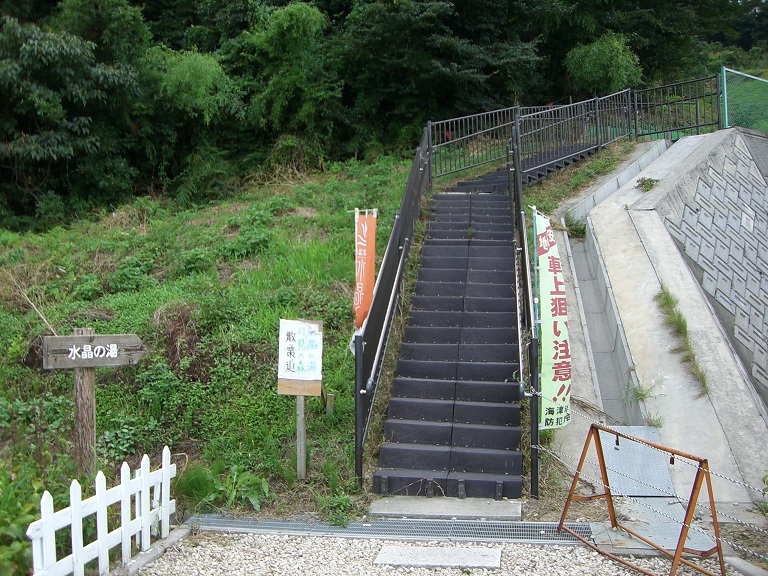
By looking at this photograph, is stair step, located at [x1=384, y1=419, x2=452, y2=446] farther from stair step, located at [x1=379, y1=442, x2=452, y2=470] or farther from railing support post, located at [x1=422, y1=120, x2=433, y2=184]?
railing support post, located at [x1=422, y1=120, x2=433, y2=184]

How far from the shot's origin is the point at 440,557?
221 inches

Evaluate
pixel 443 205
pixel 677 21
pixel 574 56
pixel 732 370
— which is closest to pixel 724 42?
pixel 677 21

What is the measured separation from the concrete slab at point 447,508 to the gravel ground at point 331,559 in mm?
572

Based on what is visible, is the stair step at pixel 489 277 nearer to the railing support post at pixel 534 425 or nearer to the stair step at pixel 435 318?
the stair step at pixel 435 318

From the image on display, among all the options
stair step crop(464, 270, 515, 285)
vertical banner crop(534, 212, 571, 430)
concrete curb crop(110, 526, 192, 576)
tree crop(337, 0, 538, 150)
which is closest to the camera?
concrete curb crop(110, 526, 192, 576)

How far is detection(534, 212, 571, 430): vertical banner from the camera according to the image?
6.86m

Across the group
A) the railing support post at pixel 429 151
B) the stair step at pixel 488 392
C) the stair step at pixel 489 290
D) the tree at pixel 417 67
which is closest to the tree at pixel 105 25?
the tree at pixel 417 67

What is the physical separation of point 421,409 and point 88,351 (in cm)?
346

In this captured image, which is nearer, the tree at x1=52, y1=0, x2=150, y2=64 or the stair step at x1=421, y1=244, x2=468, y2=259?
the stair step at x1=421, y1=244, x2=468, y2=259

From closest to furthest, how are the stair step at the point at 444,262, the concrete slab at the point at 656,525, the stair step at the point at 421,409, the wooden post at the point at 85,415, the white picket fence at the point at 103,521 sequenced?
the white picket fence at the point at 103,521 < the concrete slab at the point at 656,525 < the wooden post at the point at 85,415 < the stair step at the point at 421,409 < the stair step at the point at 444,262

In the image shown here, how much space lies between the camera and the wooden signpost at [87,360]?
6219 millimetres

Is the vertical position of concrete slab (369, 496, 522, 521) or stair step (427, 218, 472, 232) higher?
stair step (427, 218, 472, 232)

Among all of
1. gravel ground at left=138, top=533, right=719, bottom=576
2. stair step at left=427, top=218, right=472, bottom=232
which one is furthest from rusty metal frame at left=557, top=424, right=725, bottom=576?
stair step at left=427, top=218, right=472, bottom=232

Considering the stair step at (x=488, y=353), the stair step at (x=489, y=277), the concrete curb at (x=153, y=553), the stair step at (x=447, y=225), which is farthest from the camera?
the stair step at (x=447, y=225)
